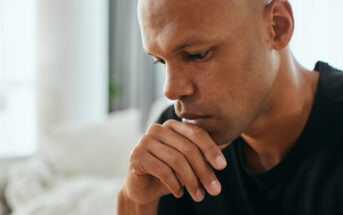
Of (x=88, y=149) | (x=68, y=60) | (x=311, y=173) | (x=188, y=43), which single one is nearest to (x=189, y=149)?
(x=188, y=43)

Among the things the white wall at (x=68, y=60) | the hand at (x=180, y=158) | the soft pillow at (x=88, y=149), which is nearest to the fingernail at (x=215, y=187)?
the hand at (x=180, y=158)

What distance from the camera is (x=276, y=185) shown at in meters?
1.05

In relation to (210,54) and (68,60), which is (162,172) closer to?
(210,54)

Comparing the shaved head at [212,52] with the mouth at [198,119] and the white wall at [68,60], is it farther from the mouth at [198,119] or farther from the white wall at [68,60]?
the white wall at [68,60]

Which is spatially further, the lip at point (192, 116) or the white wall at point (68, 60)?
the white wall at point (68, 60)

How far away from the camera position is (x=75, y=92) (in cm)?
313

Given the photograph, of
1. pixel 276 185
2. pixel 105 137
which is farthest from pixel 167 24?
pixel 105 137

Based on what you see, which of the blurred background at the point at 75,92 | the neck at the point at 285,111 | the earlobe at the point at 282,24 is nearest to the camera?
the earlobe at the point at 282,24

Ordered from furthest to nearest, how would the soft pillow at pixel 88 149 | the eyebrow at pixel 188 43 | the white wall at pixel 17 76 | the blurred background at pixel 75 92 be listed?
the white wall at pixel 17 76
the soft pillow at pixel 88 149
the blurred background at pixel 75 92
the eyebrow at pixel 188 43

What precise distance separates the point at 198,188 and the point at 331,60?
1.77 metres

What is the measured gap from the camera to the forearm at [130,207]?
1.09 metres

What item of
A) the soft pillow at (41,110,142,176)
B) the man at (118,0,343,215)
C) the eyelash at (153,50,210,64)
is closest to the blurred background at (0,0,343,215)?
the soft pillow at (41,110,142,176)

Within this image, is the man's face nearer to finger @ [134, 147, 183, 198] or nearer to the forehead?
the forehead

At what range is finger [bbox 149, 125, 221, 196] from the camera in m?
0.86
